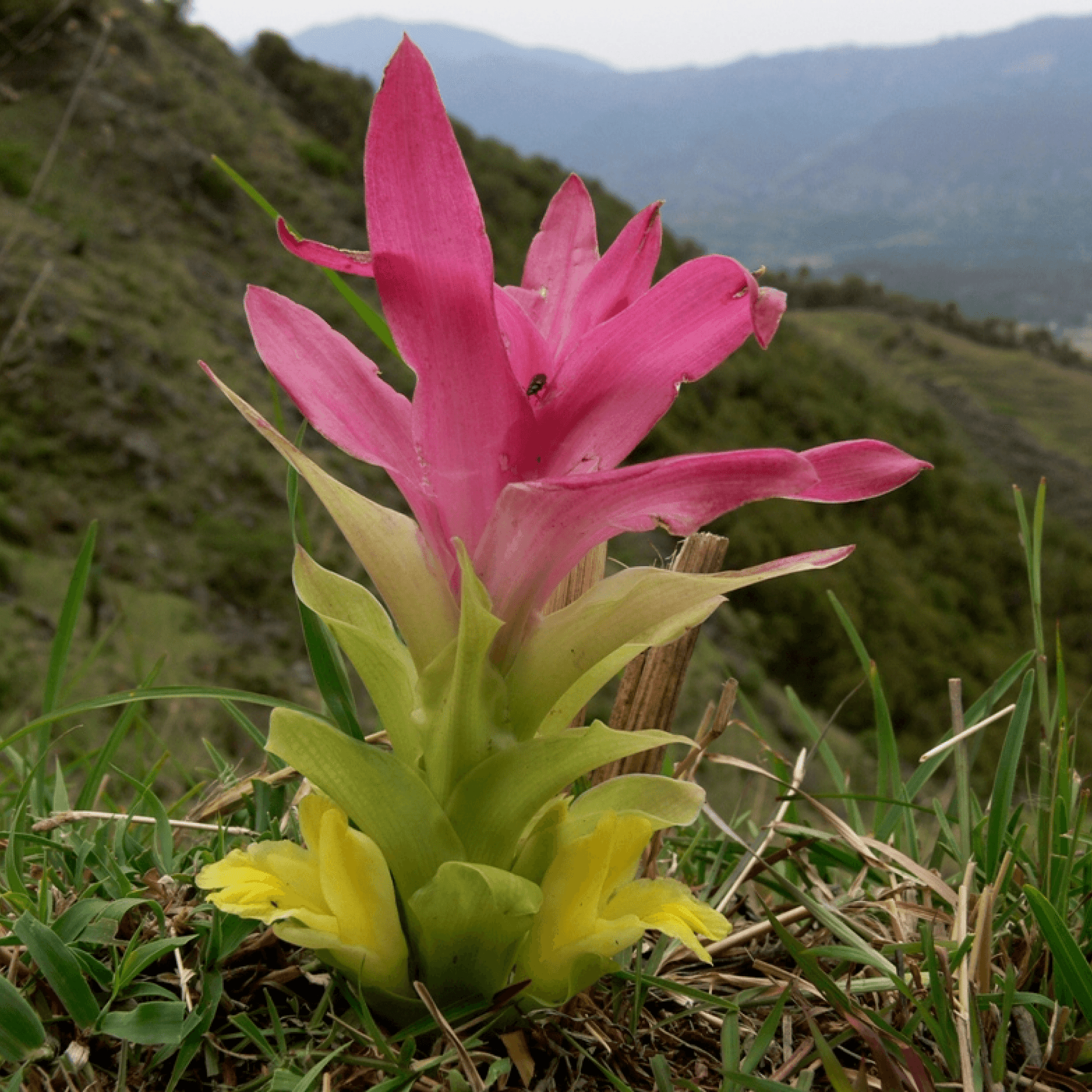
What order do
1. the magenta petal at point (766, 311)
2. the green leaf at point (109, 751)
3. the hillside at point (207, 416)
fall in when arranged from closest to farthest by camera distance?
the magenta petal at point (766, 311) → the green leaf at point (109, 751) → the hillside at point (207, 416)

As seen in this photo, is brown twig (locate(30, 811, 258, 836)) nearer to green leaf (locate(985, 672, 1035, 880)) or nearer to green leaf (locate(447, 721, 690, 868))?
green leaf (locate(447, 721, 690, 868))

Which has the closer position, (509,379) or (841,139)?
(509,379)

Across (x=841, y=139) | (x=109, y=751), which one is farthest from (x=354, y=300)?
(x=841, y=139)

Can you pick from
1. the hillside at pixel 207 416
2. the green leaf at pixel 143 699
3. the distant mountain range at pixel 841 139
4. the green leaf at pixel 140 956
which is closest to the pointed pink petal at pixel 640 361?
the green leaf at pixel 143 699

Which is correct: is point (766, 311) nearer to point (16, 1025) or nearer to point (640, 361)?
point (640, 361)

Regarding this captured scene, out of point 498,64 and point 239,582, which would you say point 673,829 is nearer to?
point 239,582

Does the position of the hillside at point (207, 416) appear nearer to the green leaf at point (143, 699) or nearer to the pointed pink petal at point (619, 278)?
the green leaf at point (143, 699)

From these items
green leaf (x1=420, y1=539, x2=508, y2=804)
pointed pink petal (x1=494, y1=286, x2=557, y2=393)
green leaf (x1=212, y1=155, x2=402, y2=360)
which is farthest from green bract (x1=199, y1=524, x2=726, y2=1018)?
green leaf (x1=212, y1=155, x2=402, y2=360)
